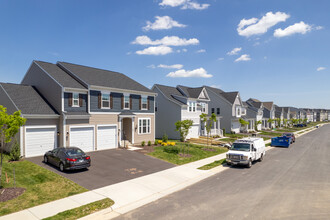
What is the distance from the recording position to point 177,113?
33188 mm

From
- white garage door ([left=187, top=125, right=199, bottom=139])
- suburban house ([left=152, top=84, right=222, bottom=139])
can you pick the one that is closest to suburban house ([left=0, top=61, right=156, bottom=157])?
suburban house ([left=152, top=84, right=222, bottom=139])

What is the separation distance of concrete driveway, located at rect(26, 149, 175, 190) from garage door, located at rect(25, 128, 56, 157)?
2.31 feet

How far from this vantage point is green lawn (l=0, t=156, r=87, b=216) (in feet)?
31.3

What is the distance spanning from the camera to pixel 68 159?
46.0 ft

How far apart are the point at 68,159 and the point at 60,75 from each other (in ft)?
37.1

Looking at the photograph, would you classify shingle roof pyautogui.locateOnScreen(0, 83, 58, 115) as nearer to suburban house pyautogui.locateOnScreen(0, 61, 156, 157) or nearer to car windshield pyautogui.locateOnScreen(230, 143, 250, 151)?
suburban house pyautogui.locateOnScreen(0, 61, 156, 157)

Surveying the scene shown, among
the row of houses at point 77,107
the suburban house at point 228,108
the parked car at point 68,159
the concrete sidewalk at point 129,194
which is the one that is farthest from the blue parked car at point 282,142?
the parked car at point 68,159

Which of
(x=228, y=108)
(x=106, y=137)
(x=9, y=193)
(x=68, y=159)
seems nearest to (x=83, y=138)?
(x=106, y=137)

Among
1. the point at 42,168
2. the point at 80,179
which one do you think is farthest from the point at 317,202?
the point at 42,168

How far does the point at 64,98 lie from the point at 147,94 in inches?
416

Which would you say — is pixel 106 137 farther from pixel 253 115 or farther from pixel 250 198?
pixel 253 115

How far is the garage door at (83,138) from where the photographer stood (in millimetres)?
19872

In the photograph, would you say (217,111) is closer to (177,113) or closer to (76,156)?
(177,113)

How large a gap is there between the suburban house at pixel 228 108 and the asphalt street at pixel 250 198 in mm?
29399
